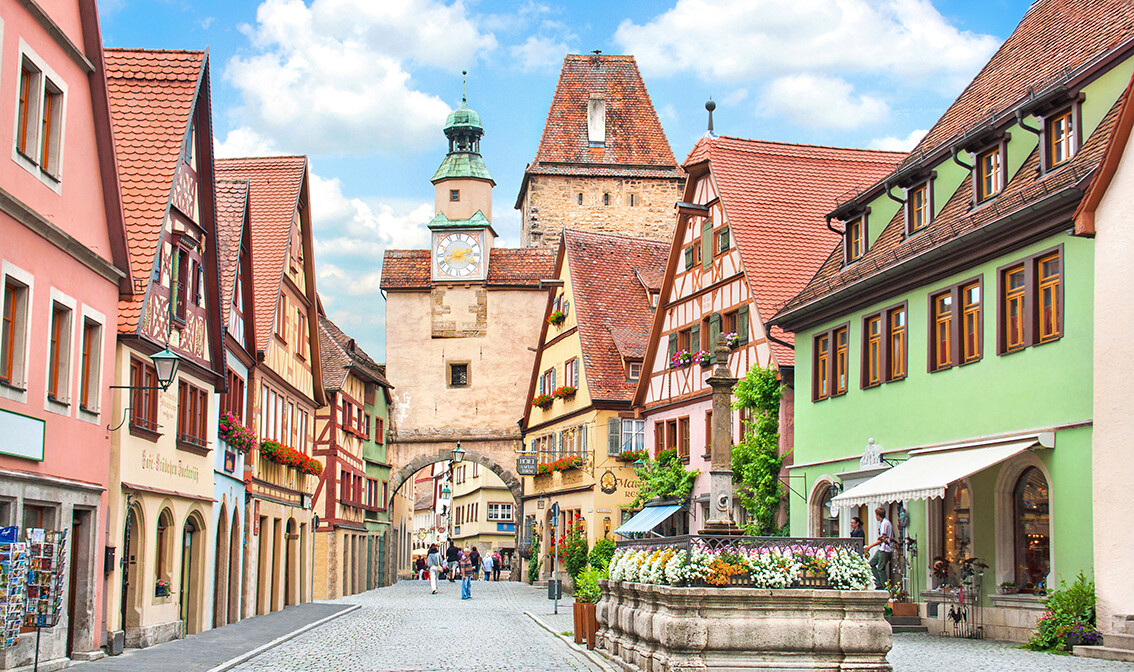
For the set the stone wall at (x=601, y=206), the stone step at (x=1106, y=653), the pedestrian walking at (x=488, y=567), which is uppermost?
the stone wall at (x=601, y=206)

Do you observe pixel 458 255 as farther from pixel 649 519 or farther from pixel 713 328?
pixel 649 519

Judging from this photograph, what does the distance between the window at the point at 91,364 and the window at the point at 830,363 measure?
13.2 m

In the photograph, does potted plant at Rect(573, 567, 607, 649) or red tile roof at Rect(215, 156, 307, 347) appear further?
red tile roof at Rect(215, 156, 307, 347)

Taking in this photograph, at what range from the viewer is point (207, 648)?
19094mm

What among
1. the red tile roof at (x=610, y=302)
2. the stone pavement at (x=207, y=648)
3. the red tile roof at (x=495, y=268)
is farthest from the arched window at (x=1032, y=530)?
the red tile roof at (x=495, y=268)

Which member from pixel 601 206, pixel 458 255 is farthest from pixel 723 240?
pixel 601 206

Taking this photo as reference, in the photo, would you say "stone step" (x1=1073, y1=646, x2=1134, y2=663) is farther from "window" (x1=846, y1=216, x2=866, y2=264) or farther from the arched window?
"window" (x1=846, y1=216, x2=866, y2=264)

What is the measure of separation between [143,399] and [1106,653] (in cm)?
Answer: 1276

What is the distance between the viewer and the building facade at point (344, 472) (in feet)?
127

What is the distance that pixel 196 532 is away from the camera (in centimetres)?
2294

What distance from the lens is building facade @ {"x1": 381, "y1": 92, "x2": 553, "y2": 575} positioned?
175 feet

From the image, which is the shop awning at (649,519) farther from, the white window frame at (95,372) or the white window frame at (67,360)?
the white window frame at (67,360)

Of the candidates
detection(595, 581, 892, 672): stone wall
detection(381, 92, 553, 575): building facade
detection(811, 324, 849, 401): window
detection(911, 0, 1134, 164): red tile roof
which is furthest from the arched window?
detection(381, 92, 553, 575): building facade

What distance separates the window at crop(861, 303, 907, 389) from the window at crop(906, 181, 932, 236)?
4.75 ft
